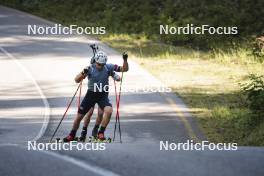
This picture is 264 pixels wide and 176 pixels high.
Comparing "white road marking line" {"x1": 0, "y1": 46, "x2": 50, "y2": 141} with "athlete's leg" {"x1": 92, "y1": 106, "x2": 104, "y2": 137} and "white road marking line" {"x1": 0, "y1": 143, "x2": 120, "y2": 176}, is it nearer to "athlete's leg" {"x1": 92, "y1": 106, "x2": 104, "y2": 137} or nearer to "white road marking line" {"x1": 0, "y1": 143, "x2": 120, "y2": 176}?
"athlete's leg" {"x1": 92, "y1": 106, "x2": 104, "y2": 137}

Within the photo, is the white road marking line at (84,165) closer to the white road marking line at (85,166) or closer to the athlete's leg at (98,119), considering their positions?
the white road marking line at (85,166)

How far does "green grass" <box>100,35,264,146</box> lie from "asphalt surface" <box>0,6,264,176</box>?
62cm

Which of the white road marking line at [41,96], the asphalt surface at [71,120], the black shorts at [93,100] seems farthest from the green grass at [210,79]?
the white road marking line at [41,96]

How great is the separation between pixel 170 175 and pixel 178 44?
25.8 m

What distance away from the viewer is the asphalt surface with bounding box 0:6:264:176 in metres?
10.1

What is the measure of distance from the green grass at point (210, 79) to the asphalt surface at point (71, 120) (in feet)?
2.04

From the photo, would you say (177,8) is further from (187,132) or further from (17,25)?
(187,132)

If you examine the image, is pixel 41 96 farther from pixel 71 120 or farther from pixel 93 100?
pixel 93 100

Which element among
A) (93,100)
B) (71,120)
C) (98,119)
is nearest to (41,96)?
(71,120)

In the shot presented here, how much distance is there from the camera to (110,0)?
42.5m

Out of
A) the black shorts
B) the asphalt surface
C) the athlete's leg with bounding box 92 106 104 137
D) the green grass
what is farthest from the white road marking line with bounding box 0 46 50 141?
the green grass

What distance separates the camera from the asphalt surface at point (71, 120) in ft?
33.0

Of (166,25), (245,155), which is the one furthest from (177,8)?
(245,155)

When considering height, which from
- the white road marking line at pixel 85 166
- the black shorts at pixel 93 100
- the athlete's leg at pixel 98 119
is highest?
the black shorts at pixel 93 100
